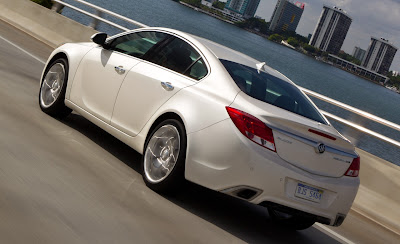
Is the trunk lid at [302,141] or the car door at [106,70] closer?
the trunk lid at [302,141]

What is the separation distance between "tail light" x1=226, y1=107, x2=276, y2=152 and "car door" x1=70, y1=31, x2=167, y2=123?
1.97m

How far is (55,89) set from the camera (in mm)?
8133

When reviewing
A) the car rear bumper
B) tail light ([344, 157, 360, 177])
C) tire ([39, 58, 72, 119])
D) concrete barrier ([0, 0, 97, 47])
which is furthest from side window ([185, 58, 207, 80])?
concrete barrier ([0, 0, 97, 47])

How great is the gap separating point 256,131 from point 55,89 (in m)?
3.66

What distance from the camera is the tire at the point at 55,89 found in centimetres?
794

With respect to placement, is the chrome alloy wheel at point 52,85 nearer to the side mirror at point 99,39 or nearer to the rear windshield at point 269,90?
the side mirror at point 99,39

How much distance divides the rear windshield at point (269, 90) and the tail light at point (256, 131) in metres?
0.54

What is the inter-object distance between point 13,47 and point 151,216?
10.2 m

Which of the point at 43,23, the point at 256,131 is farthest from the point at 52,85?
the point at 43,23

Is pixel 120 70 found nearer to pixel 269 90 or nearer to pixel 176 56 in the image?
pixel 176 56

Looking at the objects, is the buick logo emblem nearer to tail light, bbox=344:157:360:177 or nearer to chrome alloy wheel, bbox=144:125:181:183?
tail light, bbox=344:157:360:177

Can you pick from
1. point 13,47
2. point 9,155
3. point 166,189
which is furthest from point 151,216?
point 13,47

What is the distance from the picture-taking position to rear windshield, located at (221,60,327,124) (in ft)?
19.6

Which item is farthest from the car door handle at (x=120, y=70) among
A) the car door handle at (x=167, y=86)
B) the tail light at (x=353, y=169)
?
the tail light at (x=353, y=169)
